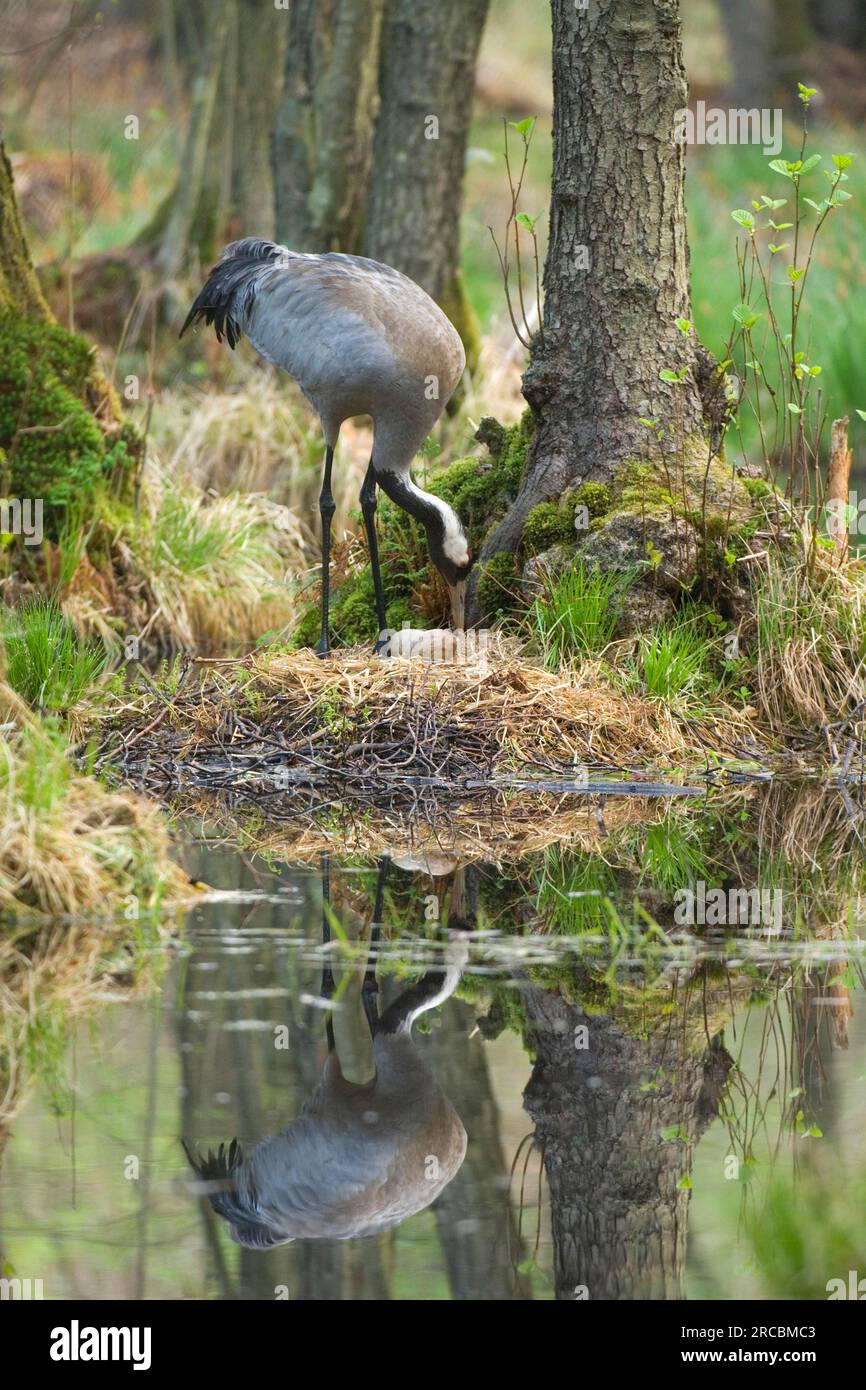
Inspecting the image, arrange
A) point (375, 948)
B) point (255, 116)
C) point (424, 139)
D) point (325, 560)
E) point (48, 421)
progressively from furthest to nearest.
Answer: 1. point (255, 116)
2. point (424, 139)
3. point (48, 421)
4. point (325, 560)
5. point (375, 948)

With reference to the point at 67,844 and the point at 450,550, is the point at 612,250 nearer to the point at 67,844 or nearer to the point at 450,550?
the point at 450,550

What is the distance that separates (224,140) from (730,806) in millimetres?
9815

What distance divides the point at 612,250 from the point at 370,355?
3.48ft

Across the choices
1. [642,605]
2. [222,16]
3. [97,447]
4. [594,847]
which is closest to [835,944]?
[594,847]

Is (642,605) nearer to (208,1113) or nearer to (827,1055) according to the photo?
(827,1055)

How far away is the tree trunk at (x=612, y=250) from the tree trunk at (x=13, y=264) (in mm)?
2976

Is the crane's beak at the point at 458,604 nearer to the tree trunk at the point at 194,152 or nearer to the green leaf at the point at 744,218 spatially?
the green leaf at the point at 744,218

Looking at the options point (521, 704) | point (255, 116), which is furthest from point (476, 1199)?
point (255, 116)

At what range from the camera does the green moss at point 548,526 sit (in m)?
7.57

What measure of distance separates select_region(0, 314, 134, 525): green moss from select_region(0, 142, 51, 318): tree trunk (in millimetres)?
98

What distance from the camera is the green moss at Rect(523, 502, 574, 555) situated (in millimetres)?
7574

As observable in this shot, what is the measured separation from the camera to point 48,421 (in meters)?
9.14

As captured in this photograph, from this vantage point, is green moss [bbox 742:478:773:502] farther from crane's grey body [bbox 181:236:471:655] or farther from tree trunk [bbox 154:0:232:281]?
tree trunk [bbox 154:0:232:281]

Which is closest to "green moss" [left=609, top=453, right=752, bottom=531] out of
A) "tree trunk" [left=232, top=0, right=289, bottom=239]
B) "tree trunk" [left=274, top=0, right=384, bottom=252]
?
"tree trunk" [left=274, top=0, right=384, bottom=252]
